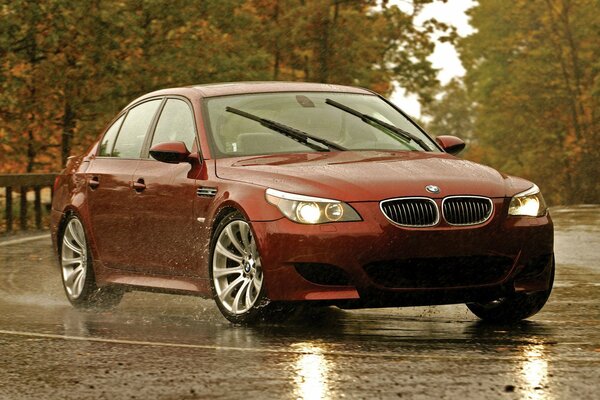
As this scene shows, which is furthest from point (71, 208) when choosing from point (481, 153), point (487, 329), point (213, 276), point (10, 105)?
point (481, 153)

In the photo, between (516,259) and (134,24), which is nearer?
(516,259)

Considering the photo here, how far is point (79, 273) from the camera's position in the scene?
1166cm

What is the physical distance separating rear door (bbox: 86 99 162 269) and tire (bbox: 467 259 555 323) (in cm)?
259

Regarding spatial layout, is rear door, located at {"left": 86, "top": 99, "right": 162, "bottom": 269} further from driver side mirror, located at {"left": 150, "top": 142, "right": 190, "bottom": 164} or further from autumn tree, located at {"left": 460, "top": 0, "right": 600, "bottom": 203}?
autumn tree, located at {"left": 460, "top": 0, "right": 600, "bottom": 203}

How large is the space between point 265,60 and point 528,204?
1142 inches

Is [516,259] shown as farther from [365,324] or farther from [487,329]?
[365,324]

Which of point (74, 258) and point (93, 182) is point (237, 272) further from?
point (74, 258)

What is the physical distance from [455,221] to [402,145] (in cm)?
161

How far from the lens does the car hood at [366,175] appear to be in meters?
8.91

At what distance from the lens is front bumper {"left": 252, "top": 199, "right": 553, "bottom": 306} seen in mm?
8766

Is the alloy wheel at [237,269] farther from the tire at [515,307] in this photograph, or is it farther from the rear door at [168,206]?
the tire at [515,307]

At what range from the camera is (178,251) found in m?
10.0

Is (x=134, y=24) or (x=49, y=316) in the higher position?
(x=134, y=24)

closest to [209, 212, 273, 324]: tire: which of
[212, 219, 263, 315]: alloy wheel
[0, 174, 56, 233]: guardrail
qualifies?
[212, 219, 263, 315]: alloy wheel
